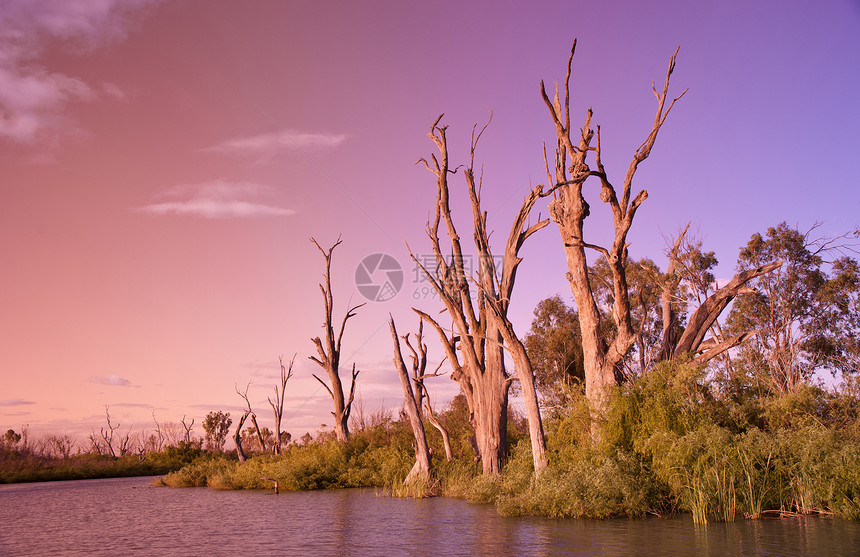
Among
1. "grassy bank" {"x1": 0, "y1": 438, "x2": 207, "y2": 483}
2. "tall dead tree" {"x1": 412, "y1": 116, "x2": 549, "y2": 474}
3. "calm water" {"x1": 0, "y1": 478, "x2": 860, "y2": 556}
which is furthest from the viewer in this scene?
"grassy bank" {"x1": 0, "y1": 438, "x2": 207, "y2": 483}

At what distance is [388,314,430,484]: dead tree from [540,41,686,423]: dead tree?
832cm

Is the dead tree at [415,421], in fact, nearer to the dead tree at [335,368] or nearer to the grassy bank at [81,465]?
the dead tree at [335,368]

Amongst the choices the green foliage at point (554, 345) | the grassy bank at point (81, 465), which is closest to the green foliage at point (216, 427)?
the grassy bank at point (81, 465)

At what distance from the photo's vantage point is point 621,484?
1483cm

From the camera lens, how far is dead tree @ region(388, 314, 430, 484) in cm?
2500

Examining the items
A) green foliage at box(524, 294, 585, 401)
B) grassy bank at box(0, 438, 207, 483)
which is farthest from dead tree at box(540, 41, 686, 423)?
grassy bank at box(0, 438, 207, 483)

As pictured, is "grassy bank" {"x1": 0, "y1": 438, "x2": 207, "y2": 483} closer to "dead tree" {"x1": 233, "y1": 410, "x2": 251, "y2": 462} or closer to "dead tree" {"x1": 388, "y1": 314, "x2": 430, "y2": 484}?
"dead tree" {"x1": 233, "y1": 410, "x2": 251, "y2": 462}

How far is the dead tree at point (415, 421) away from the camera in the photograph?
25.0 meters

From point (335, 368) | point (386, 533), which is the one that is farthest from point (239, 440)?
point (386, 533)

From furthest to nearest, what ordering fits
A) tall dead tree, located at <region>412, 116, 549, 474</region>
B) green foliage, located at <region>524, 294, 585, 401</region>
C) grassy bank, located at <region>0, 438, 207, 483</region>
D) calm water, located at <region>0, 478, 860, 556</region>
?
grassy bank, located at <region>0, 438, 207, 483</region> < green foliage, located at <region>524, 294, 585, 401</region> < tall dead tree, located at <region>412, 116, 549, 474</region> < calm water, located at <region>0, 478, 860, 556</region>

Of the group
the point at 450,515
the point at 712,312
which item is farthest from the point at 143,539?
the point at 712,312

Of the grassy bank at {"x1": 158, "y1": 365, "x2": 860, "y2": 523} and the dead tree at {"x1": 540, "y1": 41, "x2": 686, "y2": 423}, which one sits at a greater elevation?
the dead tree at {"x1": 540, "y1": 41, "x2": 686, "y2": 423}

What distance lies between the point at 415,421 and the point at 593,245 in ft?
36.2

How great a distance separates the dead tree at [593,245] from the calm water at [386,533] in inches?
188
